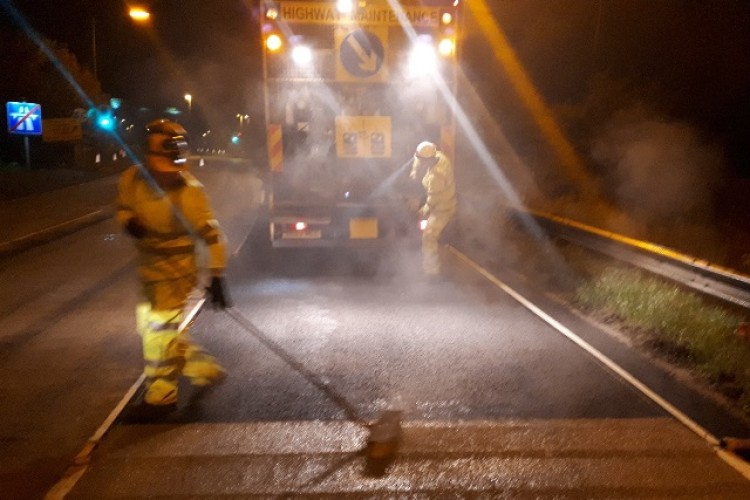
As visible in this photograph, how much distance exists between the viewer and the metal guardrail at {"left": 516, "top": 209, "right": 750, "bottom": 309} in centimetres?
678

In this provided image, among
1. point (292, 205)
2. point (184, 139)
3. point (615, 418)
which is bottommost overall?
point (615, 418)

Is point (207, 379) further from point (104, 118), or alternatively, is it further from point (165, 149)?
point (104, 118)

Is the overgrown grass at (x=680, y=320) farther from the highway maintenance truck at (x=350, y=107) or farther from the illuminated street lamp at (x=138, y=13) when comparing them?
the illuminated street lamp at (x=138, y=13)

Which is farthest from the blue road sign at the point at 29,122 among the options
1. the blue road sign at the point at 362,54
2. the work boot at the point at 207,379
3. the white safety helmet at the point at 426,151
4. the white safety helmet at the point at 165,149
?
the white safety helmet at the point at 165,149

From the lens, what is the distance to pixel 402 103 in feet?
36.3

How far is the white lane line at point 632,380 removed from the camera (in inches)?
190

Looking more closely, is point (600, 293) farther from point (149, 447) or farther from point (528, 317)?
point (149, 447)

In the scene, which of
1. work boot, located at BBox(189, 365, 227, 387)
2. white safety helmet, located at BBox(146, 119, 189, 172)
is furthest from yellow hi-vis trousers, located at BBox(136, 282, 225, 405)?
white safety helmet, located at BBox(146, 119, 189, 172)

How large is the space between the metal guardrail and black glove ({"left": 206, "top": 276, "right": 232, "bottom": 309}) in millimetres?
4010

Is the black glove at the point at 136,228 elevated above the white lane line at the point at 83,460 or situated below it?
above

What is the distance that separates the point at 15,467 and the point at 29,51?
33.4 m

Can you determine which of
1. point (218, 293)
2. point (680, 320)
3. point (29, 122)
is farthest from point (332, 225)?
point (29, 122)

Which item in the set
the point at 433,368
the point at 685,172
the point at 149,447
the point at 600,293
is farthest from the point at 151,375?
the point at 685,172

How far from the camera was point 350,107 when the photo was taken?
10.9 meters
